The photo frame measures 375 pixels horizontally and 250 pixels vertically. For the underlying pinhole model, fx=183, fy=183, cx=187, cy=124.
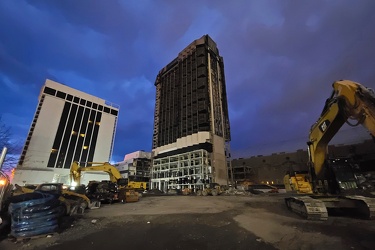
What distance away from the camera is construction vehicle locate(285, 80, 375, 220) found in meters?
6.63

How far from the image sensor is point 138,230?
6.45 metres

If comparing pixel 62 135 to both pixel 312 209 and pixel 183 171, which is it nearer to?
pixel 183 171

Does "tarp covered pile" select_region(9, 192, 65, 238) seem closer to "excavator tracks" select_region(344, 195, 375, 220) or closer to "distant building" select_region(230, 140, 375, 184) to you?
"excavator tracks" select_region(344, 195, 375, 220)

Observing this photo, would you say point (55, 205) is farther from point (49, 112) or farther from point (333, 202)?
point (49, 112)

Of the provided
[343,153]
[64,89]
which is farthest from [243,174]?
[64,89]

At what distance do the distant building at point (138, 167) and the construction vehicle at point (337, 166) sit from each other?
52329 millimetres

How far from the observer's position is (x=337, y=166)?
30.9 feet

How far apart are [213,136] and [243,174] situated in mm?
21547

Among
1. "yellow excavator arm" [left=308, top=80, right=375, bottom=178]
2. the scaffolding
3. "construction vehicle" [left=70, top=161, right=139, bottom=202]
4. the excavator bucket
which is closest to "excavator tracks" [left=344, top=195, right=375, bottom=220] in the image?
"yellow excavator arm" [left=308, top=80, right=375, bottom=178]

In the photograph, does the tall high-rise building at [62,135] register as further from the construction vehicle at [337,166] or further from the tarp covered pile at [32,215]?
the construction vehicle at [337,166]

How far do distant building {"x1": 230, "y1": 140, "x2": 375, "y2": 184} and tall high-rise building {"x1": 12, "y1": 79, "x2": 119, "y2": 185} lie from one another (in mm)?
42521

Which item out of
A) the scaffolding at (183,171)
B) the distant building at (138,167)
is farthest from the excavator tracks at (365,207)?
the distant building at (138,167)

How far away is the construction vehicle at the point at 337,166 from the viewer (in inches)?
261

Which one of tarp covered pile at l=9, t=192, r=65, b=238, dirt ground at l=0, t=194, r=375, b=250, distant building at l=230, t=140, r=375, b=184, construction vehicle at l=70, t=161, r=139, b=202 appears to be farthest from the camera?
distant building at l=230, t=140, r=375, b=184
